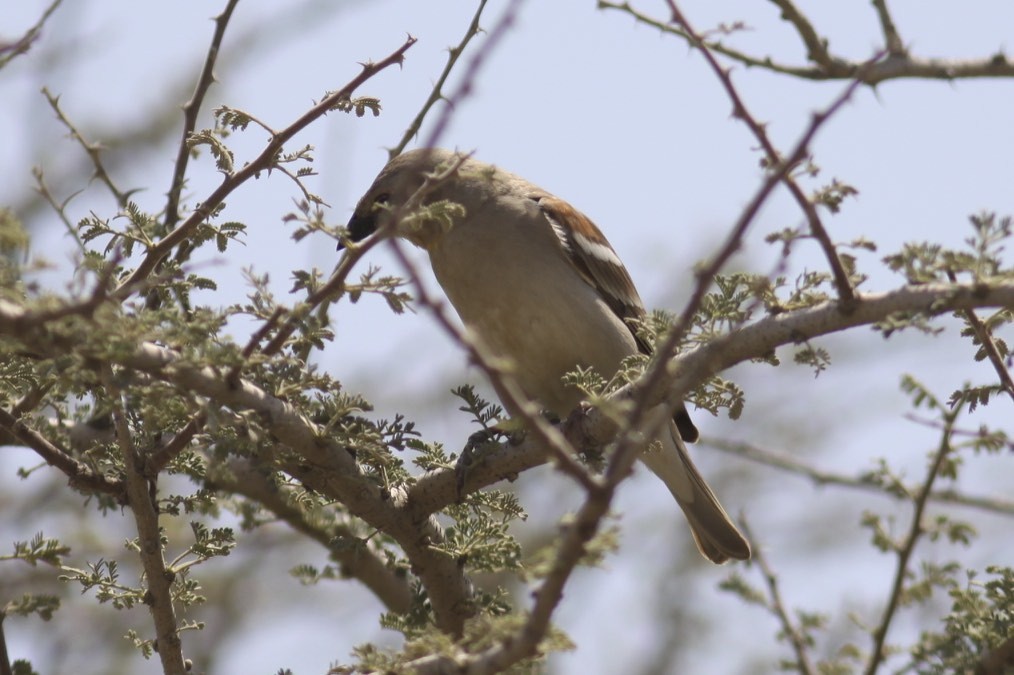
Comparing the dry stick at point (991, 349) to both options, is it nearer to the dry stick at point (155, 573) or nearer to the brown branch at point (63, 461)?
the dry stick at point (155, 573)

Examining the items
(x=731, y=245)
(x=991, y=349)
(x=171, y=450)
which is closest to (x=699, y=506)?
(x=991, y=349)

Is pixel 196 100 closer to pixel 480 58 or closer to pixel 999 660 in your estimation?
pixel 480 58

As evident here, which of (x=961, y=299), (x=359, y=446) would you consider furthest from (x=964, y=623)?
(x=359, y=446)

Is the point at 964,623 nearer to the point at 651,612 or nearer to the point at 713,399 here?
the point at 713,399

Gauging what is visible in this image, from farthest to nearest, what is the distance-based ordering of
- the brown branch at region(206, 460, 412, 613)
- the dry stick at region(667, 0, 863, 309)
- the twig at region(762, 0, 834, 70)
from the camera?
1. the brown branch at region(206, 460, 412, 613)
2. the twig at region(762, 0, 834, 70)
3. the dry stick at region(667, 0, 863, 309)

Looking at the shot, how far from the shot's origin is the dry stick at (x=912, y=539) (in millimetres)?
3703

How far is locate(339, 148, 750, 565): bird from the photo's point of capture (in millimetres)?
5988

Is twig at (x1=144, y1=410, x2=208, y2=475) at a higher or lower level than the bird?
lower

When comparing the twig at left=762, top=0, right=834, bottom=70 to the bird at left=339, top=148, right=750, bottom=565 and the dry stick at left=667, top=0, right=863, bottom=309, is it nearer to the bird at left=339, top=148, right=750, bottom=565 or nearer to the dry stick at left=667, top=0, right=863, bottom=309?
the dry stick at left=667, top=0, right=863, bottom=309

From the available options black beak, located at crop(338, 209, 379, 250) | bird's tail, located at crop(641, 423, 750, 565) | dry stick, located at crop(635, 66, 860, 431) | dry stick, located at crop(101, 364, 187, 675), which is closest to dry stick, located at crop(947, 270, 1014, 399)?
dry stick, located at crop(635, 66, 860, 431)

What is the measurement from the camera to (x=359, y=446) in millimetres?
3920

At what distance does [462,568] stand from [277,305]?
155cm

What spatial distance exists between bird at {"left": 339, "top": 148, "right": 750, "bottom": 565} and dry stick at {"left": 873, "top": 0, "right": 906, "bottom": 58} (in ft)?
8.89

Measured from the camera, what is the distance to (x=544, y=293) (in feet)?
19.8
